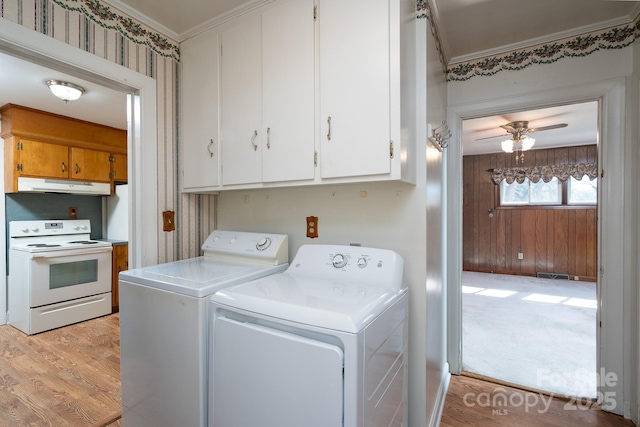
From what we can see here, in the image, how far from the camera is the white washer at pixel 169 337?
130 centimetres

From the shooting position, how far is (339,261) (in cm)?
160

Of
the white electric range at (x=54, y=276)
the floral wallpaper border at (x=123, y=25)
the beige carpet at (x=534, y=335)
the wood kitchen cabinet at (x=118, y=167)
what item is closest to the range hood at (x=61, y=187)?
the wood kitchen cabinet at (x=118, y=167)

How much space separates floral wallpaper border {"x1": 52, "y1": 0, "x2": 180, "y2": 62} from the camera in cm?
159

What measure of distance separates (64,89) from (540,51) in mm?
3636

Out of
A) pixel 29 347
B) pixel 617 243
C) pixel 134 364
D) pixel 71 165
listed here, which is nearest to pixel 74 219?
pixel 71 165

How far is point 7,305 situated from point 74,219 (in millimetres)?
1129

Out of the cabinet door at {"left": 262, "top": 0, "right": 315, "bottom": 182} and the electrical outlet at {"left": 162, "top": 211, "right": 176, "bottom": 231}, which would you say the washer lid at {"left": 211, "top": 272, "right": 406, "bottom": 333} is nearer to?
the cabinet door at {"left": 262, "top": 0, "right": 315, "bottom": 182}

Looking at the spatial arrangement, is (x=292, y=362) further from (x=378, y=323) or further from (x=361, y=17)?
(x=361, y=17)

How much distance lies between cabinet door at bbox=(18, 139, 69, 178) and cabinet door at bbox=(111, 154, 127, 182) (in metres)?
0.51

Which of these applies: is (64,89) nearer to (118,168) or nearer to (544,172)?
(118,168)

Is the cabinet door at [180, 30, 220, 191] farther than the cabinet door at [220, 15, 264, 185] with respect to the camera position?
Yes

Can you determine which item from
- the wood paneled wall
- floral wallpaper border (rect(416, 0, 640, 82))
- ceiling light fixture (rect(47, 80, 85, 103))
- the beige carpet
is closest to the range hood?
ceiling light fixture (rect(47, 80, 85, 103))

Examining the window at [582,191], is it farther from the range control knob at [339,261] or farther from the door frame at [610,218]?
the range control knob at [339,261]

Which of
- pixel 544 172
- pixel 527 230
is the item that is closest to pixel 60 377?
pixel 527 230
